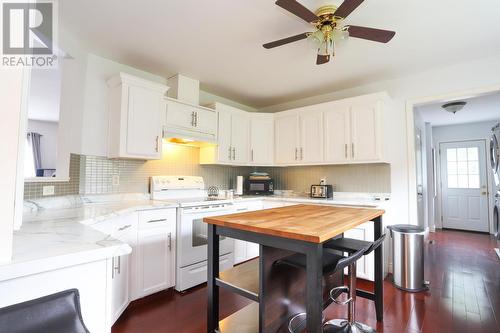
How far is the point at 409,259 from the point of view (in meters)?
2.72

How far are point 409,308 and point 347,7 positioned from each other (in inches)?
99.1

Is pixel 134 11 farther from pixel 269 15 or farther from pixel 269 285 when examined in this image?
pixel 269 285

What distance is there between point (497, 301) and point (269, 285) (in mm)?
2380

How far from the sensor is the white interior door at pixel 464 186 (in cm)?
545

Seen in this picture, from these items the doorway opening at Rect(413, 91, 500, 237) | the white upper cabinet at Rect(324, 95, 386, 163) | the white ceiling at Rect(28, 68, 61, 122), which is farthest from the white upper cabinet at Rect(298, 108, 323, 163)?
the white ceiling at Rect(28, 68, 61, 122)

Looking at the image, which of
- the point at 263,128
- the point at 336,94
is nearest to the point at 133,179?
the point at 263,128

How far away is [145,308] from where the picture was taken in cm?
226

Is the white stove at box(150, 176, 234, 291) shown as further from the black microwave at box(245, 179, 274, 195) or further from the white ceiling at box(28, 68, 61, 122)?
the white ceiling at box(28, 68, 61, 122)

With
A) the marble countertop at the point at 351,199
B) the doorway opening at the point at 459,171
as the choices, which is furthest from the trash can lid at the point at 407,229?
the doorway opening at the point at 459,171

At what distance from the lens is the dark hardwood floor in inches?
78.6

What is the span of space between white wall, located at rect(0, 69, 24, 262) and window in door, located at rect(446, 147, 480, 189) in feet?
24.1

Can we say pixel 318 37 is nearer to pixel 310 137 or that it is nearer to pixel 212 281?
pixel 310 137

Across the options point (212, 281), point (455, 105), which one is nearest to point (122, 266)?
point (212, 281)

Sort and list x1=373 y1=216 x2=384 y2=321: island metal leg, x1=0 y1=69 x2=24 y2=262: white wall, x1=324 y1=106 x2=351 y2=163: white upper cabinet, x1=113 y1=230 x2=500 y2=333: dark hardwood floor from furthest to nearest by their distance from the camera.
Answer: x1=324 y1=106 x2=351 y2=163: white upper cabinet → x1=373 y1=216 x2=384 y2=321: island metal leg → x1=113 y1=230 x2=500 y2=333: dark hardwood floor → x1=0 y1=69 x2=24 y2=262: white wall
